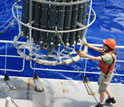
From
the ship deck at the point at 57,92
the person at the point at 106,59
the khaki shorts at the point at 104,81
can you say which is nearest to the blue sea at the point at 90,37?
the ship deck at the point at 57,92

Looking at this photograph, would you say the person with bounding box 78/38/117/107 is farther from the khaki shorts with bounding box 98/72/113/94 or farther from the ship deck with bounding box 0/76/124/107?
the ship deck with bounding box 0/76/124/107

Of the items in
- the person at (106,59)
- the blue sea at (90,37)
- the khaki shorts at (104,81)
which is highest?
the person at (106,59)

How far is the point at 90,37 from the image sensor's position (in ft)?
54.1

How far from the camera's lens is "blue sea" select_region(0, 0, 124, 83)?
12562mm

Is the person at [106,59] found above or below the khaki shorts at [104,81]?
above

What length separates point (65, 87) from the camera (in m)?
6.51

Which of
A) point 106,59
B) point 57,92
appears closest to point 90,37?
point 57,92

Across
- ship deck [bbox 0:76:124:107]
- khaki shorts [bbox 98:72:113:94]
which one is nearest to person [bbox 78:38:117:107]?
khaki shorts [bbox 98:72:113:94]

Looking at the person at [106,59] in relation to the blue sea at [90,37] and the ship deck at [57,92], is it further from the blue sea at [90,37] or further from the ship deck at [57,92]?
the blue sea at [90,37]

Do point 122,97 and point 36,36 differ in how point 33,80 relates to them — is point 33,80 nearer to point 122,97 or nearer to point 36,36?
point 36,36

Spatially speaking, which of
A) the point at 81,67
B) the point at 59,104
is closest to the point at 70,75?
the point at 81,67

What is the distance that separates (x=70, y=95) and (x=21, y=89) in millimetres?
1292

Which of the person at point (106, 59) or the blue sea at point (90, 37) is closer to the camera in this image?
the person at point (106, 59)

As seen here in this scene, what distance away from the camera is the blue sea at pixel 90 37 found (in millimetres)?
12562
